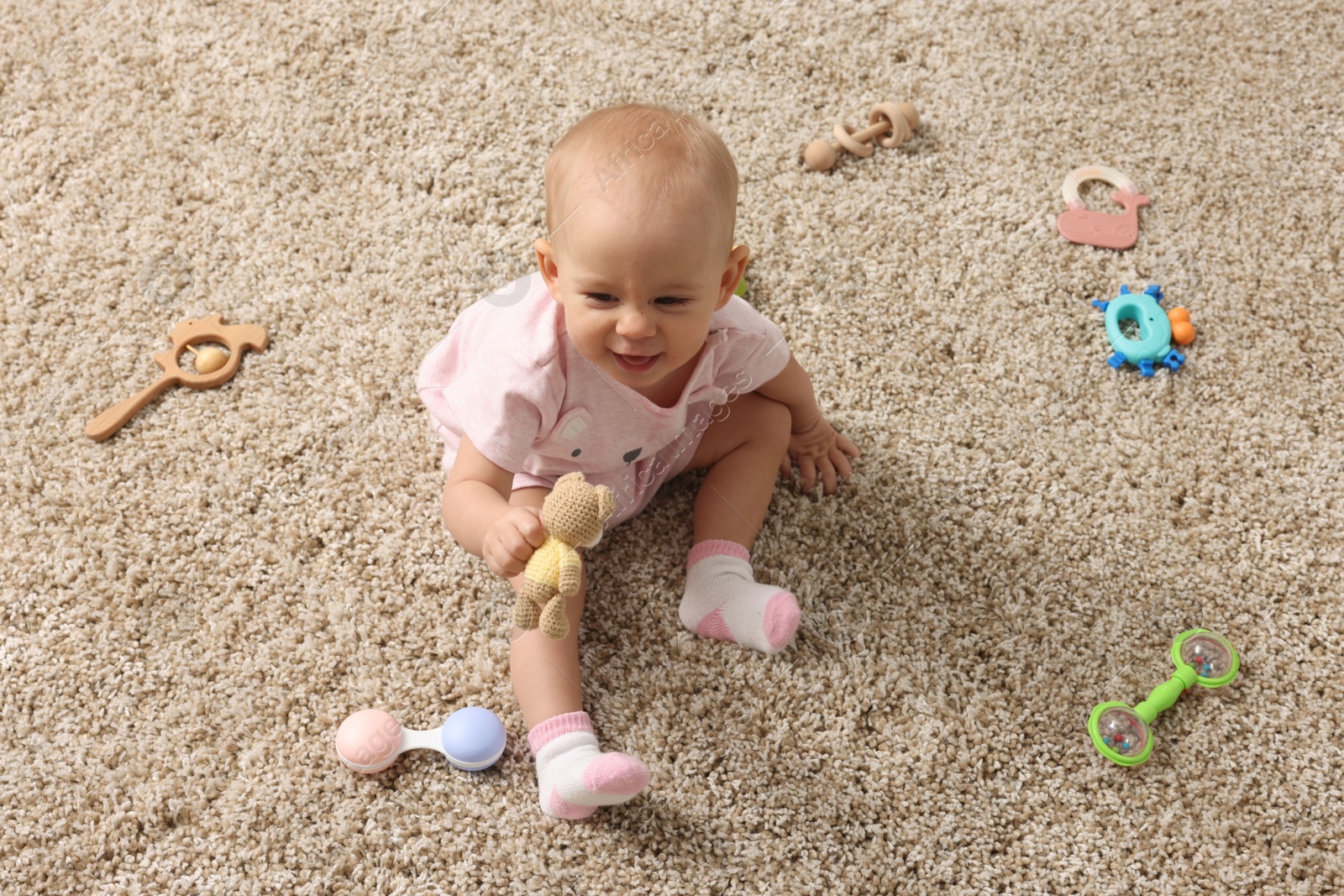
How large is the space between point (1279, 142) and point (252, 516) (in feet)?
4.46

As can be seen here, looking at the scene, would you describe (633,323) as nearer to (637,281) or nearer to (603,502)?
(637,281)

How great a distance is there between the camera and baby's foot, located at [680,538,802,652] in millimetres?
942

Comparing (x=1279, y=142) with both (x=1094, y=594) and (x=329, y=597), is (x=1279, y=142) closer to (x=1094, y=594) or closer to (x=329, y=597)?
(x=1094, y=594)

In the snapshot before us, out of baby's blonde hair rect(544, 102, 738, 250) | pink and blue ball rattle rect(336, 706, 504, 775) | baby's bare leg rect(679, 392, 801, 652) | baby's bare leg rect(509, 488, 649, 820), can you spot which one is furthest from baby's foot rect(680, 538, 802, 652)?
baby's blonde hair rect(544, 102, 738, 250)

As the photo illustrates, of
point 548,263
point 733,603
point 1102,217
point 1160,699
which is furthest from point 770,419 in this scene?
point 1102,217

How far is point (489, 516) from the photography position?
844mm

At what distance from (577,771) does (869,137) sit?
90 cm

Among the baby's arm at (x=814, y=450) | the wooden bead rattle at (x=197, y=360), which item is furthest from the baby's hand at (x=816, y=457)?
the wooden bead rattle at (x=197, y=360)

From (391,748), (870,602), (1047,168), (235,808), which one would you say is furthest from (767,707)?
(1047,168)

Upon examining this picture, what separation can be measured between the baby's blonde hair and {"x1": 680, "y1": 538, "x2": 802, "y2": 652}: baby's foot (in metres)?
0.34

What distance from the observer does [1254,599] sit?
1009mm

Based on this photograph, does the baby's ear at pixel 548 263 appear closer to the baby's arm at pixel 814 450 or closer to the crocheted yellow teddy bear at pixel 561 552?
the crocheted yellow teddy bear at pixel 561 552

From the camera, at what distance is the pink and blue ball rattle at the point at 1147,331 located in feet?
3.79

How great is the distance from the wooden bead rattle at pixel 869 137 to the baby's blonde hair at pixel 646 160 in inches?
21.1
